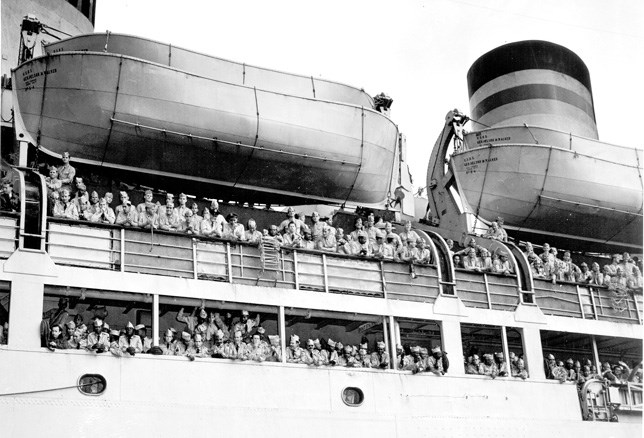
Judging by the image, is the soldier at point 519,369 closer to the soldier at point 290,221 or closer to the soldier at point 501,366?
the soldier at point 501,366

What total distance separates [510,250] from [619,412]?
13.2 ft

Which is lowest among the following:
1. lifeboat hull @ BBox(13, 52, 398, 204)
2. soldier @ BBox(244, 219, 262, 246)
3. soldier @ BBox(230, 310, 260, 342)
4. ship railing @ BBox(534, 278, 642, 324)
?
soldier @ BBox(230, 310, 260, 342)

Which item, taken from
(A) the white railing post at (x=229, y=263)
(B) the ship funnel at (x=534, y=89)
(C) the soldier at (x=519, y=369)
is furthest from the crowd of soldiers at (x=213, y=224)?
(B) the ship funnel at (x=534, y=89)

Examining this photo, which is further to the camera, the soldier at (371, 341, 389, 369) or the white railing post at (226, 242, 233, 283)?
the soldier at (371, 341, 389, 369)

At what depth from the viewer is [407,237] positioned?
1684 cm

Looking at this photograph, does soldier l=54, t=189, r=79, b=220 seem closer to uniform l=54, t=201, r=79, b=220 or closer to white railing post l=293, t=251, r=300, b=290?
uniform l=54, t=201, r=79, b=220

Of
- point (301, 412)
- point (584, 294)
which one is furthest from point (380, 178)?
point (301, 412)

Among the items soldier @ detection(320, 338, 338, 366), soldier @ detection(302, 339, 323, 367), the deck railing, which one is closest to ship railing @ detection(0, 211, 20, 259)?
the deck railing

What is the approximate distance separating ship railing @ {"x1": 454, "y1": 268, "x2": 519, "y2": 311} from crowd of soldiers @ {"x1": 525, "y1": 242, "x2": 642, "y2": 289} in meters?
1.02

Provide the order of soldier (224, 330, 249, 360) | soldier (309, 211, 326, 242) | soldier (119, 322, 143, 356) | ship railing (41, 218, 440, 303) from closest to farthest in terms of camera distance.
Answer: soldier (119, 322, 143, 356), ship railing (41, 218, 440, 303), soldier (224, 330, 249, 360), soldier (309, 211, 326, 242)

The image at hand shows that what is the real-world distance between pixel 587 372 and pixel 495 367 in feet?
8.70

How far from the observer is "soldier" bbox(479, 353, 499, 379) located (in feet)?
52.6

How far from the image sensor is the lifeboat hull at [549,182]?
20.3 meters

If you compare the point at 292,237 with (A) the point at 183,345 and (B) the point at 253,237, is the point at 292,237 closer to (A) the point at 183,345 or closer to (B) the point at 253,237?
(B) the point at 253,237
